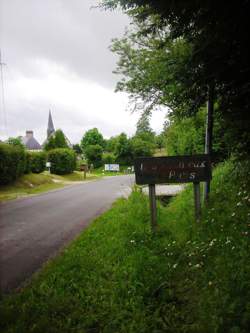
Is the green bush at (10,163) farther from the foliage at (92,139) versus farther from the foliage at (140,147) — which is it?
the foliage at (92,139)

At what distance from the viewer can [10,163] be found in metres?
19.8

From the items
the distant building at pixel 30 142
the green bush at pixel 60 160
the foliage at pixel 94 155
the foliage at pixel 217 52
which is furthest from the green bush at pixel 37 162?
the distant building at pixel 30 142

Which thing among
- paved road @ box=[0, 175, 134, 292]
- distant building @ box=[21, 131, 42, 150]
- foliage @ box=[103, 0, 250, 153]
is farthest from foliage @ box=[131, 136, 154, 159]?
foliage @ box=[103, 0, 250, 153]

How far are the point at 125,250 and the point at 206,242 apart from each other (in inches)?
58.6

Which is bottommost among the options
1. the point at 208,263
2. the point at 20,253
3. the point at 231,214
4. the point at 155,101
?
the point at 20,253

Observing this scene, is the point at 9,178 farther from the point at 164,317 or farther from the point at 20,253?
the point at 164,317

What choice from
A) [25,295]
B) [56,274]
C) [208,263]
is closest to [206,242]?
[208,263]

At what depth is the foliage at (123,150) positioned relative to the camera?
57.9 m

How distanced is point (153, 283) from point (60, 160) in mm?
31011

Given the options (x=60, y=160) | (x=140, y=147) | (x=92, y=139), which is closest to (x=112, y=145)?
(x=92, y=139)

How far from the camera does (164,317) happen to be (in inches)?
119

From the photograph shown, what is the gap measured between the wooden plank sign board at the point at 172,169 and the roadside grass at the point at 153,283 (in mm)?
763

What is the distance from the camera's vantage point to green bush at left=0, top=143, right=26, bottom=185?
62.3ft

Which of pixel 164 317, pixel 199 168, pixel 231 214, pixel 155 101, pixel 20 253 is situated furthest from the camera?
pixel 155 101
